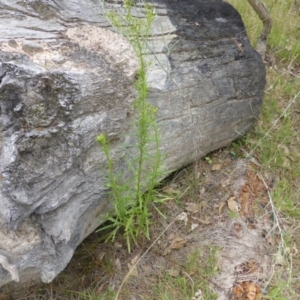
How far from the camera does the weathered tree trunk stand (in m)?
1.99

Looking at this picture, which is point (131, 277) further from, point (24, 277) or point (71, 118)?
point (71, 118)

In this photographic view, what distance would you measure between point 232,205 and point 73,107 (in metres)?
1.43

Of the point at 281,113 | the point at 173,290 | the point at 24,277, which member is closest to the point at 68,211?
the point at 24,277

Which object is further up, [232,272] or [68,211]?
[68,211]

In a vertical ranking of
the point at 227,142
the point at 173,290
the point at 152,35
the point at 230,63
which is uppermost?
the point at 152,35

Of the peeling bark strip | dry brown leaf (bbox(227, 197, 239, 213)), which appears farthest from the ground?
the peeling bark strip

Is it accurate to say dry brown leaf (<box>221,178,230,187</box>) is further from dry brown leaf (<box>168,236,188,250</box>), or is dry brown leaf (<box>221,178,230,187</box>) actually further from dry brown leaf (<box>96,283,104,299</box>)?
dry brown leaf (<box>96,283,104,299</box>)

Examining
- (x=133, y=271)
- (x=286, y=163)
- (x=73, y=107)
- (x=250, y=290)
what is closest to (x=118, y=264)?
(x=133, y=271)

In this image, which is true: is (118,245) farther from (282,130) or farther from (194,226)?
(282,130)

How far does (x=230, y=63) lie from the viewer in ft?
9.80

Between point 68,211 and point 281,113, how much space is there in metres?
2.15

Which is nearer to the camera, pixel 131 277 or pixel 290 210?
pixel 131 277

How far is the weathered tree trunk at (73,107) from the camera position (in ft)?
6.52

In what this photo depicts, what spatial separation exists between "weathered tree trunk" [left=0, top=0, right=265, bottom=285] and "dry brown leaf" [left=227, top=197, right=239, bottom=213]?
1.31 feet
